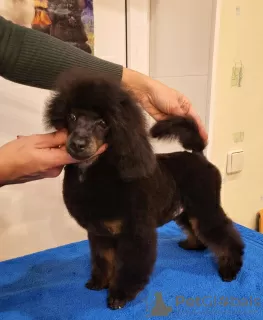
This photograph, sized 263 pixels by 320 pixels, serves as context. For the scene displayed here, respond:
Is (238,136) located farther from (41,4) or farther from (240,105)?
(41,4)

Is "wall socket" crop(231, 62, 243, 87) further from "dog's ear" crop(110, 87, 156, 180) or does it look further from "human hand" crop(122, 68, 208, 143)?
"dog's ear" crop(110, 87, 156, 180)

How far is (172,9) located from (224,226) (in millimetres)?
847

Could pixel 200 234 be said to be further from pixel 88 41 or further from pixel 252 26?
pixel 252 26

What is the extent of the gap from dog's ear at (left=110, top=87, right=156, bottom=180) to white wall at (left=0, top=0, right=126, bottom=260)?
0.66 metres

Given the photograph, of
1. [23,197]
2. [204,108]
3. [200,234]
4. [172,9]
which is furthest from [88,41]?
[200,234]

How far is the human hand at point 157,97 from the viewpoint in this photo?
2.71 ft

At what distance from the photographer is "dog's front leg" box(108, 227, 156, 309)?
68 cm

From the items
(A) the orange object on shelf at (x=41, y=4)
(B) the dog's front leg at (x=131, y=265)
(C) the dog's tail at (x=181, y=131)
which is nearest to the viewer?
(B) the dog's front leg at (x=131, y=265)

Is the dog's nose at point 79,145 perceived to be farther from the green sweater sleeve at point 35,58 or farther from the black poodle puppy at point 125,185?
the green sweater sleeve at point 35,58

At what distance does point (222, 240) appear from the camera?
0.85 meters

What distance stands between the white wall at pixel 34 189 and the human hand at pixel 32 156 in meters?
0.56

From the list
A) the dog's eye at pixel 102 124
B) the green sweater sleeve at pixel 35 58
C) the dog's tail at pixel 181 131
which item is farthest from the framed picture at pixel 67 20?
the dog's eye at pixel 102 124

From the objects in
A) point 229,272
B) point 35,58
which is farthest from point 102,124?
point 229,272

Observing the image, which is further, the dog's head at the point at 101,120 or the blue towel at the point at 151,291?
the blue towel at the point at 151,291
